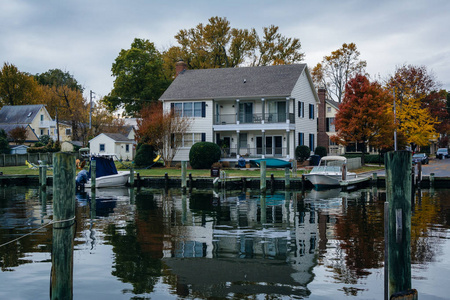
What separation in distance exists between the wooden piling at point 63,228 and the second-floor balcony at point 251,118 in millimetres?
37329

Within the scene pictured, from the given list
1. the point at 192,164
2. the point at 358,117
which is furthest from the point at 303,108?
the point at 192,164

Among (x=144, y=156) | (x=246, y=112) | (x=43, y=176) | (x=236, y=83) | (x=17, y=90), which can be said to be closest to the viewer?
(x=43, y=176)

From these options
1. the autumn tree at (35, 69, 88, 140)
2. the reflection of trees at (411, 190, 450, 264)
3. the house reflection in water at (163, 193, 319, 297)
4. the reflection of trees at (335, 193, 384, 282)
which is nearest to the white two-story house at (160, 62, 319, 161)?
the reflection of trees at (411, 190, 450, 264)

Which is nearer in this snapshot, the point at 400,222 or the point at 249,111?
the point at 400,222

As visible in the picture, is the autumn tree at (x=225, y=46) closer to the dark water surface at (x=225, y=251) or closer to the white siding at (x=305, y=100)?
the white siding at (x=305, y=100)

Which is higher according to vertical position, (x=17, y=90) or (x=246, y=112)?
(x=17, y=90)

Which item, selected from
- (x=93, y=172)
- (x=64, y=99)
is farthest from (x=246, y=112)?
(x=64, y=99)

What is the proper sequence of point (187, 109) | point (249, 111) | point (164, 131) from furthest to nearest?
point (187, 109), point (249, 111), point (164, 131)

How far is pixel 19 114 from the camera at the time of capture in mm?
75750

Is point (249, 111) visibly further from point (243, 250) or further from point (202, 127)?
point (243, 250)

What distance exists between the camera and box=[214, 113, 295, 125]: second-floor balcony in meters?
45.7

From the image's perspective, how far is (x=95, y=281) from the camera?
10578 millimetres

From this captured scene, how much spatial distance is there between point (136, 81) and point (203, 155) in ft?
80.6

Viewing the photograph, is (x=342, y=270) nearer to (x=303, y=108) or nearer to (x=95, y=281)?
(x=95, y=281)
